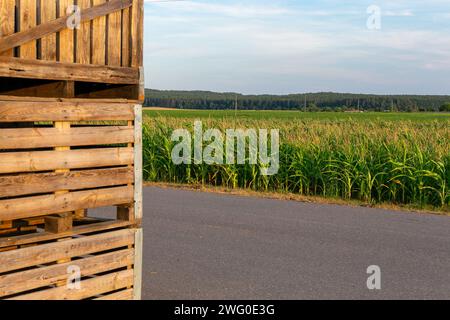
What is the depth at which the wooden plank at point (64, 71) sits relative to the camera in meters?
4.86

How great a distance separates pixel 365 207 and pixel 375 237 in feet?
9.53

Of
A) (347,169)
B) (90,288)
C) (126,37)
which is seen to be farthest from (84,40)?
(347,169)

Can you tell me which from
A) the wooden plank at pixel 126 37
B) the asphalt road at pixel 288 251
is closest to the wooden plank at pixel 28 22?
the wooden plank at pixel 126 37

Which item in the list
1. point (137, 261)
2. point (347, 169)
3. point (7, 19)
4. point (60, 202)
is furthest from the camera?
point (347, 169)

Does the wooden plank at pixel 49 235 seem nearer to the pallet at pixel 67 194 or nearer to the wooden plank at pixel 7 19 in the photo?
the pallet at pixel 67 194

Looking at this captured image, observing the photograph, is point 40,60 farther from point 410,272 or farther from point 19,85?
point 410,272

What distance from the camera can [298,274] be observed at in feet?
23.1

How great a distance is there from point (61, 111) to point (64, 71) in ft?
1.08

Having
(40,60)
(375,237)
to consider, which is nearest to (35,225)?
(40,60)

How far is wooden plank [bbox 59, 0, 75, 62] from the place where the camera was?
527 cm

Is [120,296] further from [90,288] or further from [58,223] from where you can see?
[58,223]

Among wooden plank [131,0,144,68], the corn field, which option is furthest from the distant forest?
wooden plank [131,0,144,68]

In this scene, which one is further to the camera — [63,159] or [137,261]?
[137,261]

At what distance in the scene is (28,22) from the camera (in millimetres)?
5039
